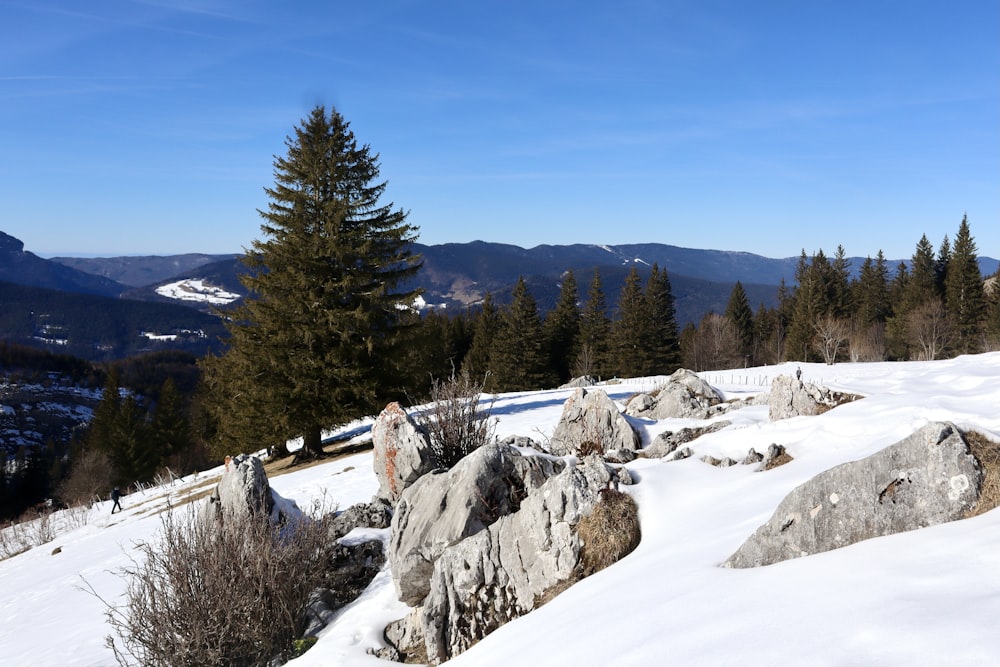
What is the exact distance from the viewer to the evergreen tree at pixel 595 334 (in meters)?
54.9

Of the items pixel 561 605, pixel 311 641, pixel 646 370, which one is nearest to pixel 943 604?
pixel 561 605

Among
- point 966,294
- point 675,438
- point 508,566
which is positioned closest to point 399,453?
point 508,566

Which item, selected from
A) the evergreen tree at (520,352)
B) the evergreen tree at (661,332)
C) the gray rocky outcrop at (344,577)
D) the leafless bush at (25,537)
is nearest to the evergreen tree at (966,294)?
the evergreen tree at (661,332)

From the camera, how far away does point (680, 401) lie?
15453mm

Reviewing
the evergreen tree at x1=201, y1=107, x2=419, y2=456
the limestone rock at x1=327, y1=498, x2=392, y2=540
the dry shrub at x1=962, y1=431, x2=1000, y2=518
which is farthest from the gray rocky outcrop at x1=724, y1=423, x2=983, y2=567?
the evergreen tree at x1=201, y1=107, x2=419, y2=456

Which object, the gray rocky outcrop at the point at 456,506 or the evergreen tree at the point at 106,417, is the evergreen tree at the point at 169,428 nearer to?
the evergreen tree at the point at 106,417

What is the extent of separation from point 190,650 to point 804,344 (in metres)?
62.3

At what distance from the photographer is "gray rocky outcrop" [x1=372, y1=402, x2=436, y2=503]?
34.2 ft

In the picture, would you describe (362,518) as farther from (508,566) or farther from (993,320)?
(993,320)

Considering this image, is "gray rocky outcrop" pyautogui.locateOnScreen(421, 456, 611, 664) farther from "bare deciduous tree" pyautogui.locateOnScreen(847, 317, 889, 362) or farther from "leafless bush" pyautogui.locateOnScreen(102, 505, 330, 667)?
"bare deciduous tree" pyautogui.locateOnScreen(847, 317, 889, 362)

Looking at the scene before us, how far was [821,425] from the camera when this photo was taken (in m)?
8.20

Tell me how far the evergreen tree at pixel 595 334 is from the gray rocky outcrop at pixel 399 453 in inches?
1726

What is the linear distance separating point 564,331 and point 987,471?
175 ft

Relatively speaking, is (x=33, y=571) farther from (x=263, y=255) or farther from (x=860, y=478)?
(x=860, y=478)
